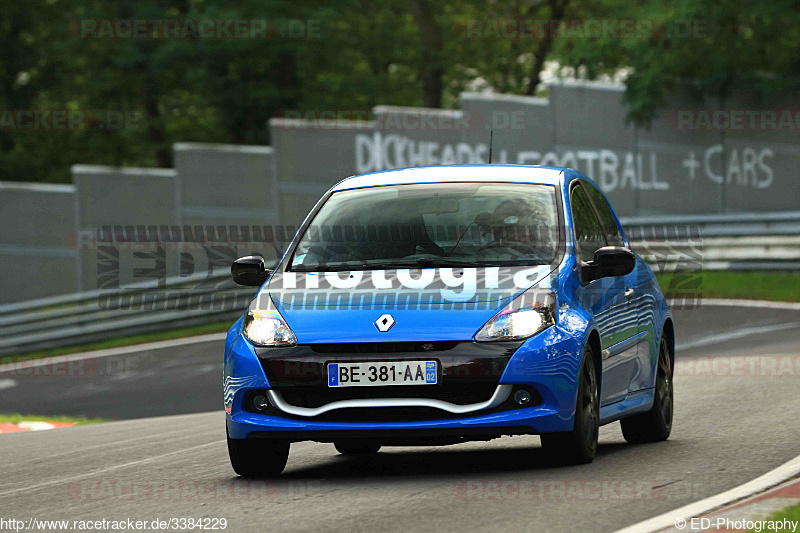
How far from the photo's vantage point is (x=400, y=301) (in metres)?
8.30

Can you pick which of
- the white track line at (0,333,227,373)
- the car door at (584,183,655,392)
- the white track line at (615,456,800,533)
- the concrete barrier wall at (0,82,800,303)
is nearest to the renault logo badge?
the white track line at (615,456,800,533)

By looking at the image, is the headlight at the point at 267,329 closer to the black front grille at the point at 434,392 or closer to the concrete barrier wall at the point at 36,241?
the black front grille at the point at 434,392

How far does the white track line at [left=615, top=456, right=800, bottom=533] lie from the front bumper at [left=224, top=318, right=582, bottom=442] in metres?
1.07

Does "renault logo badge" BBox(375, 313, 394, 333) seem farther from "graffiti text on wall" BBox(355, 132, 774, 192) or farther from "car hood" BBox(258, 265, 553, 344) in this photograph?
"graffiti text on wall" BBox(355, 132, 774, 192)

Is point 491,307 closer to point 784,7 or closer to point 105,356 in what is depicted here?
point 105,356

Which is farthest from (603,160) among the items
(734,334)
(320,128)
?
(734,334)

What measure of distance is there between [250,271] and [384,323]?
1.35 m

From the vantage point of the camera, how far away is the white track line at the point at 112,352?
27250 millimetres

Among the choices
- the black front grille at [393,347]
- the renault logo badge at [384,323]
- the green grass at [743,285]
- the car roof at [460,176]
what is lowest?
the green grass at [743,285]

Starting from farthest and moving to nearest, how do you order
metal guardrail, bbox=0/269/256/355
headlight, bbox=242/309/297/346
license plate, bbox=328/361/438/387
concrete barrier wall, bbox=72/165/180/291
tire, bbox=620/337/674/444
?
concrete barrier wall, bbox=72/165/180/291
metal guardrail, bbox=0/269/256/355
tire, bbox=620/337/674/444
headlight, bbox=242/309/297/346
license plate, bbox=328/361/438/387

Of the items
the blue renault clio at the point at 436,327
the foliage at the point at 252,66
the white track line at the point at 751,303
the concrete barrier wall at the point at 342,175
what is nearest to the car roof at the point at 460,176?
the blue renault clio at the point at 436,327

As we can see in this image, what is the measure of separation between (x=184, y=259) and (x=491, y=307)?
2991 centimetres

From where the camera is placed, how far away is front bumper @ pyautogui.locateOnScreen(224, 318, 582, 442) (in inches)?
318

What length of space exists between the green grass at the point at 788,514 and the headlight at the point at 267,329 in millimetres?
2775
